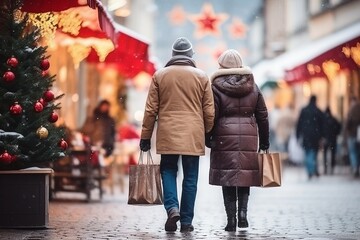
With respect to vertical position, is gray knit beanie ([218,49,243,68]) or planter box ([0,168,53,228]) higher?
gray knit beanie ([218,49,243,68])

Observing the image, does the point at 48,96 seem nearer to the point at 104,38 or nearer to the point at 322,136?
the point at 104,38

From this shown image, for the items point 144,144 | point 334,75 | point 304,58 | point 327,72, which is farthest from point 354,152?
point 144,144

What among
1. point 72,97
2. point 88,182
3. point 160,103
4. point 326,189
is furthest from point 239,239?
point 72,97

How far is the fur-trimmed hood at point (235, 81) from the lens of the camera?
39.7 feet

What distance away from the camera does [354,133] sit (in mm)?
28141

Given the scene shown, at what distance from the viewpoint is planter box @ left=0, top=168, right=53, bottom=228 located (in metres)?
12.0

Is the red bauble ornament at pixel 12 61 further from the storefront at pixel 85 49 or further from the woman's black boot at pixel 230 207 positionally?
the woman's black boot at pixel 230 207

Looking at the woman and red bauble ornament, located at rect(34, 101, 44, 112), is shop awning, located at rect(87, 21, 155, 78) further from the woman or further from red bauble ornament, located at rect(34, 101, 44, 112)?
red bauble ornament, located at rect(34, 101, 44, 112)

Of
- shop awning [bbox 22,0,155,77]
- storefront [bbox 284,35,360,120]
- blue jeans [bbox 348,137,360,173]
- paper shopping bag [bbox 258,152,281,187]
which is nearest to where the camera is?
paper shopping bag [bbox 258,152,281,187]

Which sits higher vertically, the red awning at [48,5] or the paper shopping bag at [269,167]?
the red awning at [48,5]

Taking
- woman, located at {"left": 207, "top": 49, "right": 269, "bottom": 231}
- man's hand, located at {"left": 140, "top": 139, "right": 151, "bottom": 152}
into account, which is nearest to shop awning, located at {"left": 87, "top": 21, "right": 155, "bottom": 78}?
woman, located at {"left": 207, "top": 49, "right": 269, "bottom": 231}

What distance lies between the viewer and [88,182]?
18219mm

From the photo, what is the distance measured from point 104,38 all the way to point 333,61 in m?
10.4

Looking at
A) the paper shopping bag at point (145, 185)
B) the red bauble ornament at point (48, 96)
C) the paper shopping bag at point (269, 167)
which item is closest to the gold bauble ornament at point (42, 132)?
the red bauble ornament at point (48, 96)
